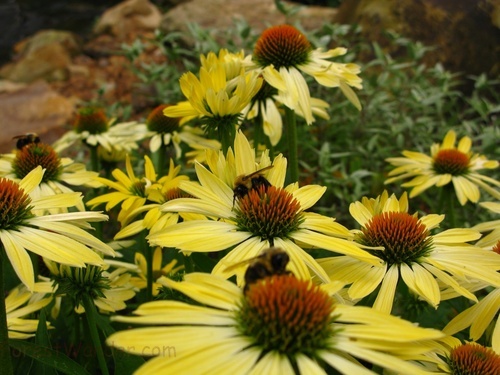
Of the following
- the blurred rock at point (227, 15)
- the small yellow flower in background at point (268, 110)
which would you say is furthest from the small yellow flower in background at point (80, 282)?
the blurred rock at point (227, 15)

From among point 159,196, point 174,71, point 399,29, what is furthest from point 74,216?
point 399,29

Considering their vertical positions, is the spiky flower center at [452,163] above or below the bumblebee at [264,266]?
above

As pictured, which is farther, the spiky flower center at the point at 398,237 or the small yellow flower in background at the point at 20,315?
the small yellow flower in background at the point at 20,315

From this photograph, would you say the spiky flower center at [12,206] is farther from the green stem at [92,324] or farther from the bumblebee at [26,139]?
the bumblebee at [26,139]

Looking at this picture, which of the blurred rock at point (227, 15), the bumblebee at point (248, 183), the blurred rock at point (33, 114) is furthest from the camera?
the blurred rock at point (227, 15)

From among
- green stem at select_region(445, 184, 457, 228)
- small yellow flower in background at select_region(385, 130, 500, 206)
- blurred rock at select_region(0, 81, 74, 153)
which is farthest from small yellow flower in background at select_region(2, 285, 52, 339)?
blurred rock at select_region(0, 81, 74, 153)

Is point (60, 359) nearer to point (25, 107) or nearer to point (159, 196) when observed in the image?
point (159, 196)

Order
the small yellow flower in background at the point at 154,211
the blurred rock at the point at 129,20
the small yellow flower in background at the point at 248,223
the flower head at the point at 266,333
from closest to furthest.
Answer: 1. the flower head at the point at 266,333
2. the small yellow flower in background at the point at 248,223
3. the small yellow flower in background at the point at 154,211
4. the blurred rock at the point at 129,20
